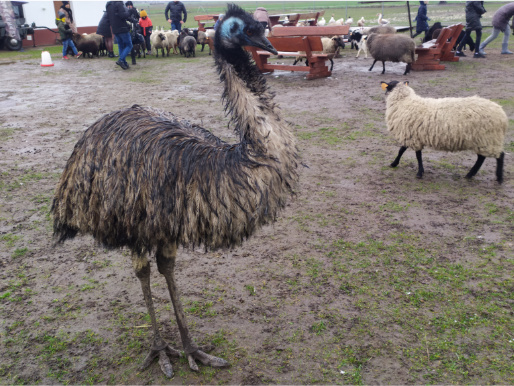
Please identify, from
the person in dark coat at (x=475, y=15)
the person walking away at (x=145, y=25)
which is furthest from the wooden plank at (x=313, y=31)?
the person walking away at (x=145, y=25)

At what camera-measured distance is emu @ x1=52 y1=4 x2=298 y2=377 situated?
2.63 meters

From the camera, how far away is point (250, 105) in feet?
8.77

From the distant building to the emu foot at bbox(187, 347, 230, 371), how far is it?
23227 millimetres

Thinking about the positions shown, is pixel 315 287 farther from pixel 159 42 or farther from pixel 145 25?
pixel 145 25

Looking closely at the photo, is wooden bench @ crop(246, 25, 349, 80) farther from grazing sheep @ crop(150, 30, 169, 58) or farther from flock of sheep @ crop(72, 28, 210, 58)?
grazing sheep @ crop(150, 30, 169, 58)

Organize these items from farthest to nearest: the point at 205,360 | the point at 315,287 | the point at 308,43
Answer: the point at 308,43
the point at 315,287
the point at 205,360

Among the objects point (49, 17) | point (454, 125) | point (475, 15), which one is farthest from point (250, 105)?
point (49, 17)

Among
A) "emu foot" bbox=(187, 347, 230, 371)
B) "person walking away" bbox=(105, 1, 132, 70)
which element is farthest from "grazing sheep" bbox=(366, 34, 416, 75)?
"emu foot" bbox=(187, 347, 230, 371)

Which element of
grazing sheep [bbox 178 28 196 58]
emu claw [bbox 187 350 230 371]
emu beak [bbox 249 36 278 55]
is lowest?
emu claw [bbox 187 350 230 371]

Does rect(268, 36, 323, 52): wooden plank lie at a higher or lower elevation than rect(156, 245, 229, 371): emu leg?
higher

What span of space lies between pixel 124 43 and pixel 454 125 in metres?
11.7

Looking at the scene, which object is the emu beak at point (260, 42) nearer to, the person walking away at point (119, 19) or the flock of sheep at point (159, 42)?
the person walking away at point (119, 19)

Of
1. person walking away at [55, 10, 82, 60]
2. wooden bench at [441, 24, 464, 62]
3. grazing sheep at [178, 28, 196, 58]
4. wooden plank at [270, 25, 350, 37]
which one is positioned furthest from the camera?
grazing sheep at [178, 28, 196, 58]

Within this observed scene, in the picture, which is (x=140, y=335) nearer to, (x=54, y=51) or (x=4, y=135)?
(x=4, y=135)
